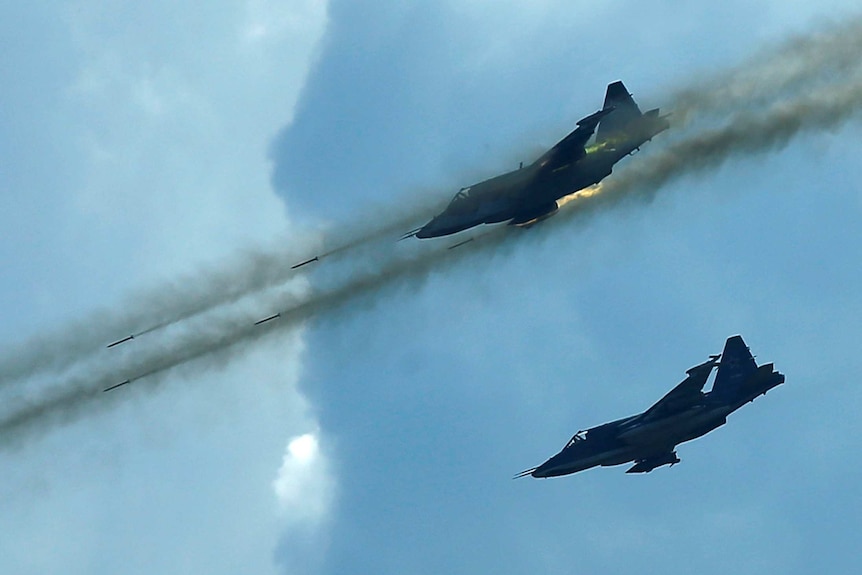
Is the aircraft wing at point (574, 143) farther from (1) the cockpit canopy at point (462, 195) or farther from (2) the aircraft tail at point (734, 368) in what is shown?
(2) the aircraft tail at point (734, 368)

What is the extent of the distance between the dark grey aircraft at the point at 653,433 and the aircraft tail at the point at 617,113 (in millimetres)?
16694

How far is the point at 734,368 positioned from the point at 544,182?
1044 inches

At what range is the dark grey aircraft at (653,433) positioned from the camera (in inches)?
3022

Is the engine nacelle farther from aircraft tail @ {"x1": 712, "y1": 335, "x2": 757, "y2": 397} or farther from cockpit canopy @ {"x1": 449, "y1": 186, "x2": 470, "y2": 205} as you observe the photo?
aircraft tail @ {"x1": 712, "y1": 335, "x2": 757, "y2": 397}

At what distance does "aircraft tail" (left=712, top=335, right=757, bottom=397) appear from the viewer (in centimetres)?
8225

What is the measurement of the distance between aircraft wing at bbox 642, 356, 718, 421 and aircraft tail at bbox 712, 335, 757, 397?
437cm

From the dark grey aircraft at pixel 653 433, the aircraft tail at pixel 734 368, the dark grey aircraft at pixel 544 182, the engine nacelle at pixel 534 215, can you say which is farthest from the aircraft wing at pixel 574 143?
the aircraft tail at pixel 734 368

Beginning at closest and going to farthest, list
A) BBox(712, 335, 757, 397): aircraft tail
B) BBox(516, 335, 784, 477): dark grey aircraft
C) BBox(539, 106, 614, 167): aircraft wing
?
BBox(539, 106, 614, 167): aircraft wing < BBox(516, 335, 784, 477): dark grey aircraft < BBox(712, 335, 757, 397): aircraft tail

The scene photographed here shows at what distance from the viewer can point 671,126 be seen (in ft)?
230

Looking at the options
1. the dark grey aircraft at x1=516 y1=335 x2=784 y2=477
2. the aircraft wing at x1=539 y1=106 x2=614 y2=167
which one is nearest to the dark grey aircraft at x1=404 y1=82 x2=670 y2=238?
the aircraft wing at x1=539 y1=106 x2=614 y2=167

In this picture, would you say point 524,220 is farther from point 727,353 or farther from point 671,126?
point 727,353

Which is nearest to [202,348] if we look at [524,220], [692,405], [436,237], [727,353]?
[436,237]

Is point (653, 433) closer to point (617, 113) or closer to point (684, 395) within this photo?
point (684, 395)

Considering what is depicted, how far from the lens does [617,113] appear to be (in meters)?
74.1
